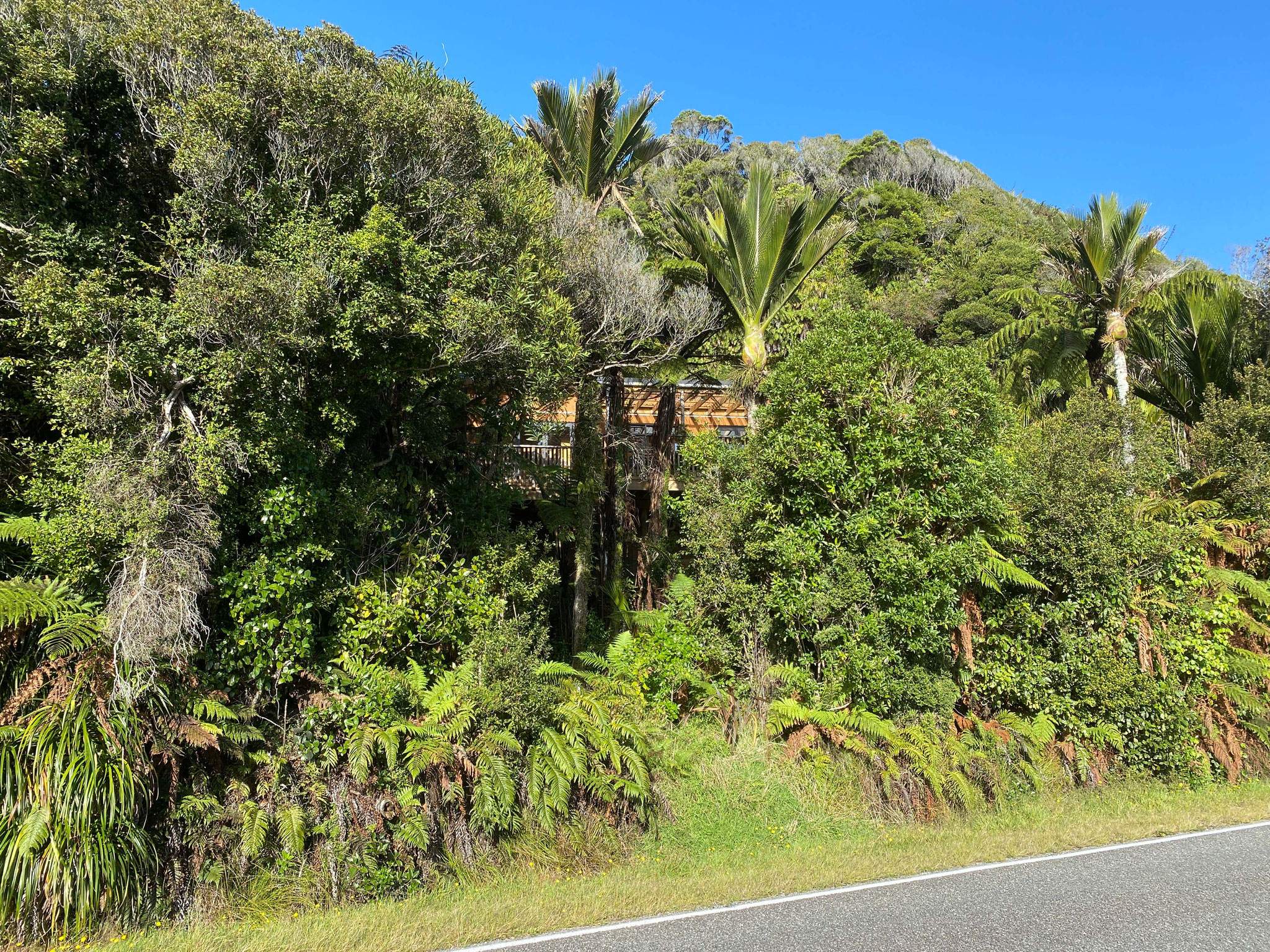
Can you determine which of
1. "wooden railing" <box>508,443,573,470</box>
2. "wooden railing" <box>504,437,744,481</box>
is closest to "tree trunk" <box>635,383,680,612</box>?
"wooden railing" <box>504,437,744,481</box>

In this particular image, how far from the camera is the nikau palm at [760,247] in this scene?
11461 millimetres

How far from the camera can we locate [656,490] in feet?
45.7

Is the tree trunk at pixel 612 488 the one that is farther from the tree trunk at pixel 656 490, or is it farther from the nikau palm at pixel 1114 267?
the nikau palm at pixel 1114 267

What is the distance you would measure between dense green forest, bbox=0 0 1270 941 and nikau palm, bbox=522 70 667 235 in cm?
7

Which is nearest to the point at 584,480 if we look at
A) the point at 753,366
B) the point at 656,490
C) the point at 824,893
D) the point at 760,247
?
the point at 656,490

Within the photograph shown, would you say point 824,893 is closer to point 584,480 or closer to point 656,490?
point 584,480

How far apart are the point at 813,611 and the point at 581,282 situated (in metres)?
5.71

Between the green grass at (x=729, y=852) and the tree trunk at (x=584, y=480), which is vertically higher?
the tree trunk at (x=584, y=480)

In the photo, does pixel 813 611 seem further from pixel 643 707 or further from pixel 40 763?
pixel 40 763

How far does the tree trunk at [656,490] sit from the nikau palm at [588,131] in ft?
12.6

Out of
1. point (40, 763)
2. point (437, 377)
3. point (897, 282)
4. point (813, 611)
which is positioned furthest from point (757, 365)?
point (897, 282)

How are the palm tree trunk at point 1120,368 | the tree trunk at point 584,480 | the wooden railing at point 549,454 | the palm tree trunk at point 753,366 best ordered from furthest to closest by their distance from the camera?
1. the wooden railing at point 549,454
2. the palm tree trunk at point 1120,368
3. the tree trunk at point 584,480
4. the palm tree trunk at point 753,366

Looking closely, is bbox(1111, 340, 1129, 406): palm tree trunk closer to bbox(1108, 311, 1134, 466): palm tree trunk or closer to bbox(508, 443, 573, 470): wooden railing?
bbox(1108, 311, 1134, 466): palm tree trunk

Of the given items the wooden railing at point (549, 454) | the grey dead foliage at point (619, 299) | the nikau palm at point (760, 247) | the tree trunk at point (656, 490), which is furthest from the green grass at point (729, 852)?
the wooden railing at point (549, 454)
